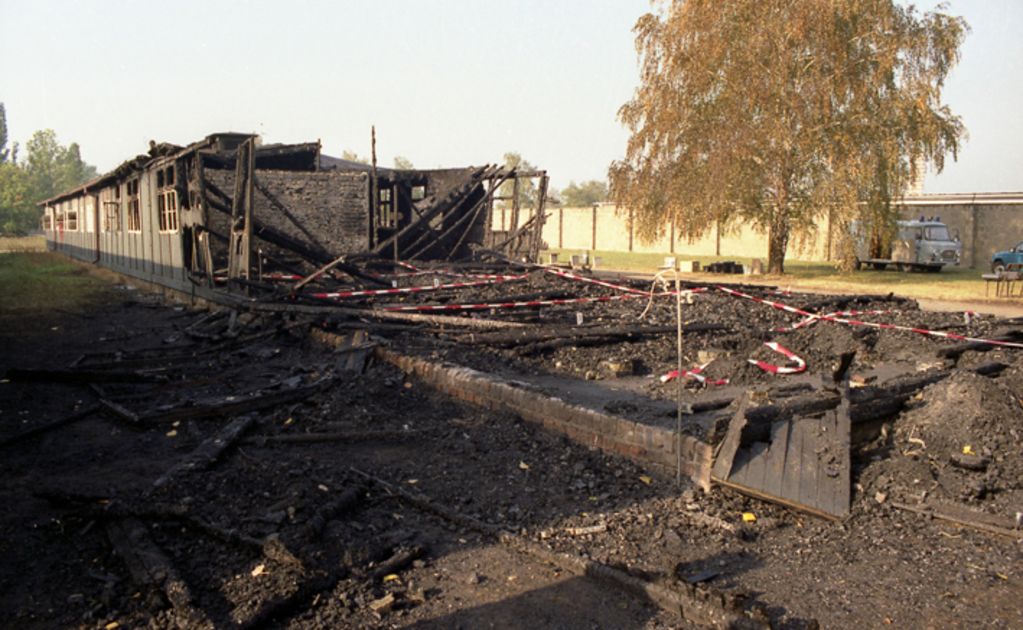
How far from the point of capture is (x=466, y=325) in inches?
428

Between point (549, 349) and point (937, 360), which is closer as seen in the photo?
point (937, 360)

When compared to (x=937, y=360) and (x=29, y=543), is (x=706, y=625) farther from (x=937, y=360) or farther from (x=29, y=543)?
(x=937, y=360)

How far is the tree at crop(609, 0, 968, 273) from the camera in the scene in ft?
80.3

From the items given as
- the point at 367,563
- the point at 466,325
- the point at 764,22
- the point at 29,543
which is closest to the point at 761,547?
the point at 367,563

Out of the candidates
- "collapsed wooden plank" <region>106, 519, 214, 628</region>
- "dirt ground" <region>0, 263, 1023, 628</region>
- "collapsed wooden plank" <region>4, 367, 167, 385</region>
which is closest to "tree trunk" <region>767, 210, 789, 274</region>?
"dirt ground" <region>0, 263, 1023, 628</region>

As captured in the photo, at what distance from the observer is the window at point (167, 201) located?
17.6m

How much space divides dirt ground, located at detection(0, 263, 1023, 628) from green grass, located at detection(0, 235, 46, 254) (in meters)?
47.1

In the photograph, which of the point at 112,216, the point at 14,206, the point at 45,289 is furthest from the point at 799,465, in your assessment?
the point at 14,206

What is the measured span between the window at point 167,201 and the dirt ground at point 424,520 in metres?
10.1

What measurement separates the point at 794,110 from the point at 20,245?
52.8 meters

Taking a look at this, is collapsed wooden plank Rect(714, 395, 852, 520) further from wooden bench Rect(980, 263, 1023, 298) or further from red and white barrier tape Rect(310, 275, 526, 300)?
wooden bench Rect(980, 263, 1023, 298)

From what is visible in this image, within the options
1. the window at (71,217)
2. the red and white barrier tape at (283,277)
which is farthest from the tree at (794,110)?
the window at (71,217)

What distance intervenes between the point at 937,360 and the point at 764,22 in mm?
19752

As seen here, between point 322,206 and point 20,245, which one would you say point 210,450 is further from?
point 20,245
